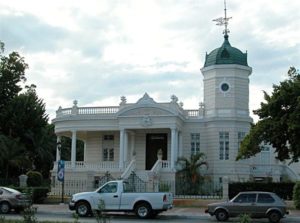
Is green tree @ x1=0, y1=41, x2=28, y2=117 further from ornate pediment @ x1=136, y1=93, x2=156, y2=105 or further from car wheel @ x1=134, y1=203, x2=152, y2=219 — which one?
car wheel @ x1=134, y1=203, x2=152, y2=219

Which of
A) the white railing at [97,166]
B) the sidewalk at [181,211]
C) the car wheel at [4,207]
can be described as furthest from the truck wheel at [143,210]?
the white railing at [97,166]

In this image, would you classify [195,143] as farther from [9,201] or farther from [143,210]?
[9,201]

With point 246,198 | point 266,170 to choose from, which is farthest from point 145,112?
point 246,198

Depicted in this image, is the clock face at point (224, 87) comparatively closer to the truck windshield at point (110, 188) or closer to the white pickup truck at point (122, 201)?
the white pickup truck at point (122, 201)

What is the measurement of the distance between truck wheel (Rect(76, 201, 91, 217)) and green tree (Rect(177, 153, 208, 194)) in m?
14.1

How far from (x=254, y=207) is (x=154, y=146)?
2148 centimetres

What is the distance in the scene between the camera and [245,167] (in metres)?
42.4

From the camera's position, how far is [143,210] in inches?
936

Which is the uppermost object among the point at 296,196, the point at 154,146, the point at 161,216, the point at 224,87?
the point at 224,87

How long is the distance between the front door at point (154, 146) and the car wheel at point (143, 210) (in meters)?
19.8

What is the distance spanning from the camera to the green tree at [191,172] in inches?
1503

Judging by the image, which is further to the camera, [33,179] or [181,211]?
[33,179]

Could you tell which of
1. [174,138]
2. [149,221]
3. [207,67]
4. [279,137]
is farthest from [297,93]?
[207,67]

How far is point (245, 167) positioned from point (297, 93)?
15.0 meters
